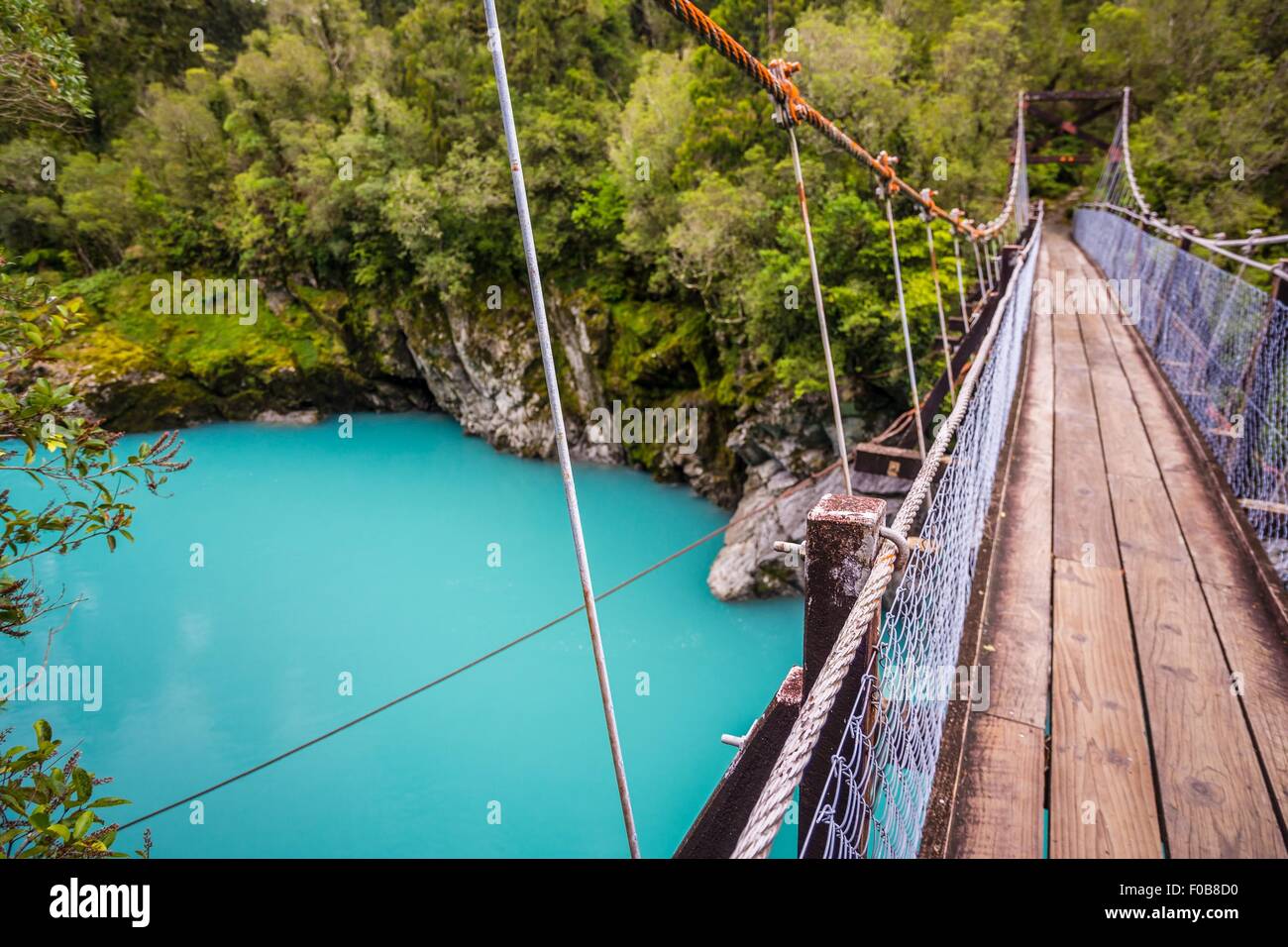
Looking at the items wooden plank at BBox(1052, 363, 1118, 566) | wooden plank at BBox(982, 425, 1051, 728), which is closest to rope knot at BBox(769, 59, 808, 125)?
wooden plank at BBox(982, 425, 1051, 728)

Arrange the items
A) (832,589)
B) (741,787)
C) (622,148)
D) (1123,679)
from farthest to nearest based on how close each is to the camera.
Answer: (622,148) → (1123,679) → (741,787) → (832,589)

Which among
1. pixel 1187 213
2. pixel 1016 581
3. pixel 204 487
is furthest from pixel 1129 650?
pixel 204 487

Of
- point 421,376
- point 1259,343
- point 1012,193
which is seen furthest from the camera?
point 421,376

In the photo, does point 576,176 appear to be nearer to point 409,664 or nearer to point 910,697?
point 409,664

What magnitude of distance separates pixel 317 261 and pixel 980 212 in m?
16.7

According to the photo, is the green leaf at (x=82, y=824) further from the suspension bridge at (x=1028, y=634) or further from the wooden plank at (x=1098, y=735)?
the wooden plank at (x=1098, y=735)

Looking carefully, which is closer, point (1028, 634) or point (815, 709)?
point (815, 709)

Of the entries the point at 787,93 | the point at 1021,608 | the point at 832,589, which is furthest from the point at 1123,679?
the point at 787,93

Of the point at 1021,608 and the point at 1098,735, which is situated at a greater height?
the point at 1021,608

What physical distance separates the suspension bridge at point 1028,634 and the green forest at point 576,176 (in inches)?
208

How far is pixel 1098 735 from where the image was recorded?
71.4 inches

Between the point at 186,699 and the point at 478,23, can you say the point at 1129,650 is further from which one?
the point at 478,23

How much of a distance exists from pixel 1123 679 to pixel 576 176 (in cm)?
1441

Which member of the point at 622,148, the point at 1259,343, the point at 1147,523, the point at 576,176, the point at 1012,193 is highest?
the point at 622,148
